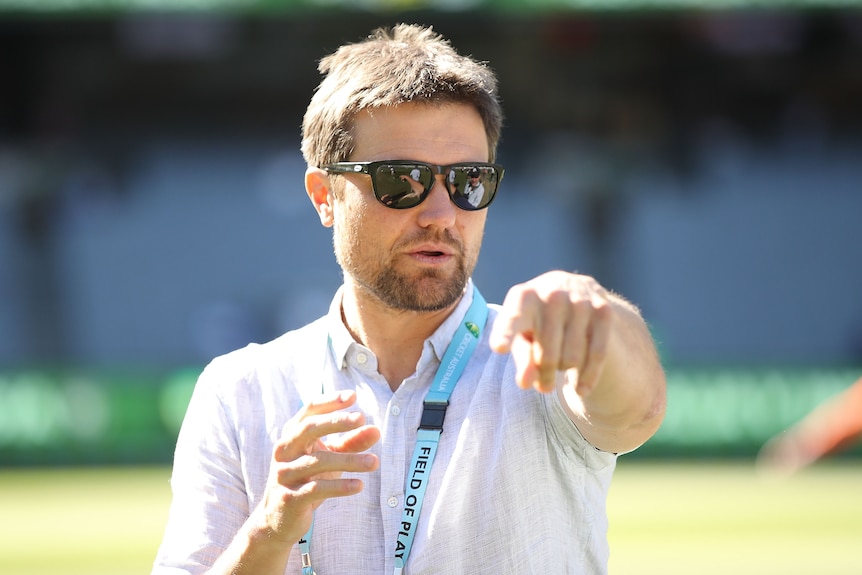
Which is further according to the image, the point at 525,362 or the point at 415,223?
the point at 415,223

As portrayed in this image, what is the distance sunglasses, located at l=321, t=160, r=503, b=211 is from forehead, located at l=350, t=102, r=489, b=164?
0.10 feet

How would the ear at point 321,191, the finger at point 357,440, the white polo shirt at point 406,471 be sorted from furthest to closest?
the ear at point 321,191 < the white polo shirt at point 406,471 < the finger at point 357,440

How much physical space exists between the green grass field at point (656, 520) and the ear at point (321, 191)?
474cm

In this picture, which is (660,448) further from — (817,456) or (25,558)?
(817,456)

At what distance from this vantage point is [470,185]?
2922mm

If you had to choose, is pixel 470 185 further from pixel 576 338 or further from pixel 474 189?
pixel 576 338

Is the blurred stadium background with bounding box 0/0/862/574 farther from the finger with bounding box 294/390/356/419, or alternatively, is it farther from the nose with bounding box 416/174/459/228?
the finger with bounding box 294/390/356/419

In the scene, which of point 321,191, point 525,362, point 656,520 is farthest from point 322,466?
point 656,520

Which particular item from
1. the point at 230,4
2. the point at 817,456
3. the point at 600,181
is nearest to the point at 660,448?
the point at 600,181

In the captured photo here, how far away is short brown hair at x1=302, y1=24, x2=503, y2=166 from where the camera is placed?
2947 mm

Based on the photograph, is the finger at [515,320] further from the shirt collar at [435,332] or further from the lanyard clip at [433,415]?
the shirt collar at [435,332]

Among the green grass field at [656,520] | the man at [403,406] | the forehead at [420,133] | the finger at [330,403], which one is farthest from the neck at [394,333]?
the green grass field at [656,520]

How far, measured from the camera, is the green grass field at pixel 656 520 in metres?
7.89

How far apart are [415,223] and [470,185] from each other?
16cm
